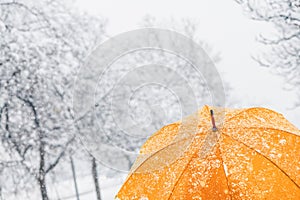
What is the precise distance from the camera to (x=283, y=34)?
30.0ft

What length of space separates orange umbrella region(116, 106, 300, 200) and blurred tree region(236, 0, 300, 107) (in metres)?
4.46

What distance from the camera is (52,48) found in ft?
36.7

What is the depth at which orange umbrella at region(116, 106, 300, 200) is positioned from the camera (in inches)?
136

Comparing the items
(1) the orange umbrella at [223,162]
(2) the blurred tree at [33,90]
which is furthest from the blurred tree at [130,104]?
(1) the orange umbrella at [223,162]

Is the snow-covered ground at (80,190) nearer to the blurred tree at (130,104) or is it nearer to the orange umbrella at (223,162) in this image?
the blurred tree at (130,104)

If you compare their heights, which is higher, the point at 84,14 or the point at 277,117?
the point at 84,14

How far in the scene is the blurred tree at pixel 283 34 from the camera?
316 inches

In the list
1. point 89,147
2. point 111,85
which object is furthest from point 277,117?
point 111,85

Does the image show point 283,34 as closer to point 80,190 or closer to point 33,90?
point 33,90

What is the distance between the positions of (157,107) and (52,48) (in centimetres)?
860

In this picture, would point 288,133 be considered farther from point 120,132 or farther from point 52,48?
point 120,132

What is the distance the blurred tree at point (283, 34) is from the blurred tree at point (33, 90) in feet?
17.5

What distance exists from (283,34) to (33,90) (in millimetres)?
6196

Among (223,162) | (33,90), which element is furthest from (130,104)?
(223,162)
